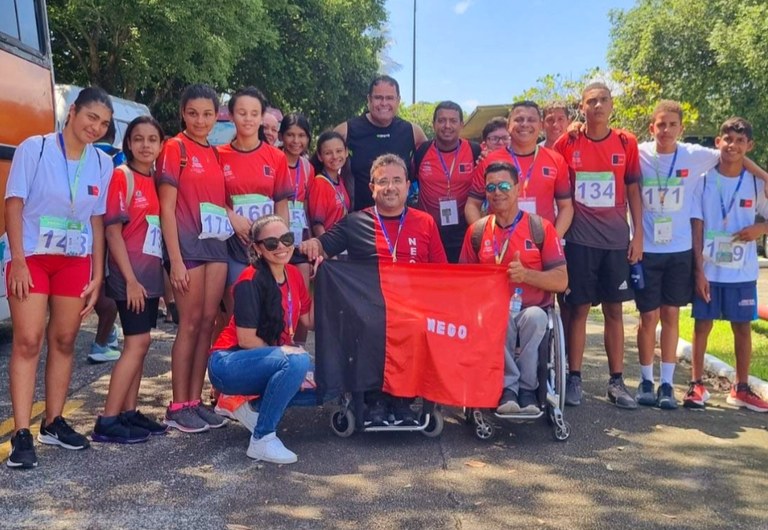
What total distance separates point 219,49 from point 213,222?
10.0m

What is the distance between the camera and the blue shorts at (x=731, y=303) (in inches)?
208

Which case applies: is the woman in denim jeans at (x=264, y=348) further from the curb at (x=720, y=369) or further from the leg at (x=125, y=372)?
the curb at (x=720, y=369)

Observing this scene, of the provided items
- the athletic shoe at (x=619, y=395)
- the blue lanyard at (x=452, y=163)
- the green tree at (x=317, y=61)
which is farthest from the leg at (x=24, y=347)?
the green tree at (x=317, y=61)

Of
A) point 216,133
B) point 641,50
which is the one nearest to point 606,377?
point 216,133

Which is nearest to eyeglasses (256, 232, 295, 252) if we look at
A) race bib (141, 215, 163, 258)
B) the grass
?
race bib (141, 215, 163, 258)

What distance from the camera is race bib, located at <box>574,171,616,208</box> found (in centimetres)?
520

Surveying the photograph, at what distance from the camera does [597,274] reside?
5.33m

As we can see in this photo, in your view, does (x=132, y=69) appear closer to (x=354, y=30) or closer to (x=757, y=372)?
(x=354, y=30)

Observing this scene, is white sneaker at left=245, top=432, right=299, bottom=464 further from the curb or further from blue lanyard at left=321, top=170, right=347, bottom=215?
the curb

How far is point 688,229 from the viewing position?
17.5 ft

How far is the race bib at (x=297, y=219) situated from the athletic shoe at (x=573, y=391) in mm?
2273

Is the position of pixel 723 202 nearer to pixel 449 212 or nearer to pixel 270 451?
pixel 449 212

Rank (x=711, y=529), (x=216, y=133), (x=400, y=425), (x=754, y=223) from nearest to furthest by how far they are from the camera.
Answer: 1. (x=711, y=529)
2. (x=400, y=425)
3. (x=754, y=223)
4. (x=216, y=133)

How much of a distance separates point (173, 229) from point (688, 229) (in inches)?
145
